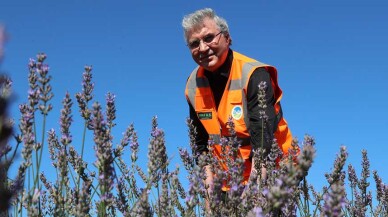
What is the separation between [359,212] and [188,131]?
4.80 ft

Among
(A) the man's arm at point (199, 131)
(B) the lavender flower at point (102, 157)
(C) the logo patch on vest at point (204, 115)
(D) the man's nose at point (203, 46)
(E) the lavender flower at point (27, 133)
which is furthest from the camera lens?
(A) the man's arm at point (199, 131)

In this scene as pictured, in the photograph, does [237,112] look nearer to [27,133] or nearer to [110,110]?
[110,110]

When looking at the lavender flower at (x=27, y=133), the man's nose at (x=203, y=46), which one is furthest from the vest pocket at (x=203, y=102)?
the lavender flower at (x=27, y=133)

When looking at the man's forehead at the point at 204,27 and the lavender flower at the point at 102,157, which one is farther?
the man's forehead at the point at 204,27

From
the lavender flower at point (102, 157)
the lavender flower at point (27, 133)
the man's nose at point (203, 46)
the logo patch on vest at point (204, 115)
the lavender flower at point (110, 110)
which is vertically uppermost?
the man's nose at point (203, 46)

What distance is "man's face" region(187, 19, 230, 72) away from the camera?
Answer: 12.7 ft

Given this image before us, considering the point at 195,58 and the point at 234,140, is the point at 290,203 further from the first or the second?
the point at 195,58

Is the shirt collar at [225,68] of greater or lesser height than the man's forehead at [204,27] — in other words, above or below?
→ below

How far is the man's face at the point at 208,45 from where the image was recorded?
152 inches

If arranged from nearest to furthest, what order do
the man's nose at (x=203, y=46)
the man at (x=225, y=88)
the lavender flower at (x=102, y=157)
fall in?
1. the lavender flower at (x=102, y=157)
2. the man at (x=225, y=88)
3. the man's nose at (x=203, y=46)

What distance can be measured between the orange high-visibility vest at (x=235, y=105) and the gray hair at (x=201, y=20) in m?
0.28

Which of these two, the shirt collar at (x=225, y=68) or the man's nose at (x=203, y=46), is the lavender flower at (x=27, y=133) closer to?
the man's nose at (x=203, y=46)

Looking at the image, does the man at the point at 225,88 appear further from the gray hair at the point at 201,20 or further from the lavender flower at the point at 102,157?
the lavender flower at the point at 102,157

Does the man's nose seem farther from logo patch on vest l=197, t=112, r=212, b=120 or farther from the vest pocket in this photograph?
logo patch on vest l=197, t=112, r=212, b=120
